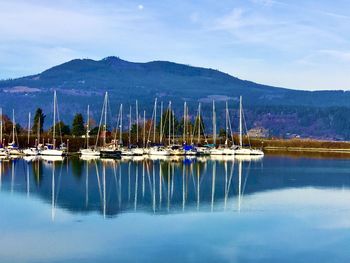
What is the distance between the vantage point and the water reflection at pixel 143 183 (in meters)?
29.0

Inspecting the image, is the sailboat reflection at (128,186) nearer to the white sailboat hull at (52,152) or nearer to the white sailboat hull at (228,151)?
the white sailboat hull at (52,152)

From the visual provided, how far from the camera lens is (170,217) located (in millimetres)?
25531

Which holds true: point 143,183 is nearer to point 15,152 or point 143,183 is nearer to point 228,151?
point 15,152

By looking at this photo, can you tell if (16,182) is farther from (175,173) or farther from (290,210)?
(290,210)

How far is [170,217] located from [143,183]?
40.9 feet

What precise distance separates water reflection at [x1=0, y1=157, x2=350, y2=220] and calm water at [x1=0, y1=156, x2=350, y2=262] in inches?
2.3

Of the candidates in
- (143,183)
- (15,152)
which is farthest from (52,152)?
(143,183)

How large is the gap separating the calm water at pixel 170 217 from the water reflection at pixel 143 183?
2.3 inches

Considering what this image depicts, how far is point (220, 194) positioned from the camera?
33.9 m

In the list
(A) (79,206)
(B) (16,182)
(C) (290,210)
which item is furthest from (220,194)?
(B) (16,182)

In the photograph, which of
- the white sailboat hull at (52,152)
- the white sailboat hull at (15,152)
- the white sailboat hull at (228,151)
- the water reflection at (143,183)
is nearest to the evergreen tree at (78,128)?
→ the white sailboat hull at (228,151)

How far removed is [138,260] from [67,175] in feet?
80.1

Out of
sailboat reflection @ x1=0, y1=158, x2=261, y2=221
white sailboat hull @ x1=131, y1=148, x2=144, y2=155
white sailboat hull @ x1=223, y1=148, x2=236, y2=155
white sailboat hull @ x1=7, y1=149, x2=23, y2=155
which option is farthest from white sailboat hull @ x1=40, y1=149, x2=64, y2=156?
white sailboat hull @ x1=223, y1=148, x2=236, y2=155

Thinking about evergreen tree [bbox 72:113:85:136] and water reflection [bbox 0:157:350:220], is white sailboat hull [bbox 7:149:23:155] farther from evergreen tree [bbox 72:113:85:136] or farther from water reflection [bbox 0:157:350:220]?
evergreen tree [bbox 72:113:85:136]
